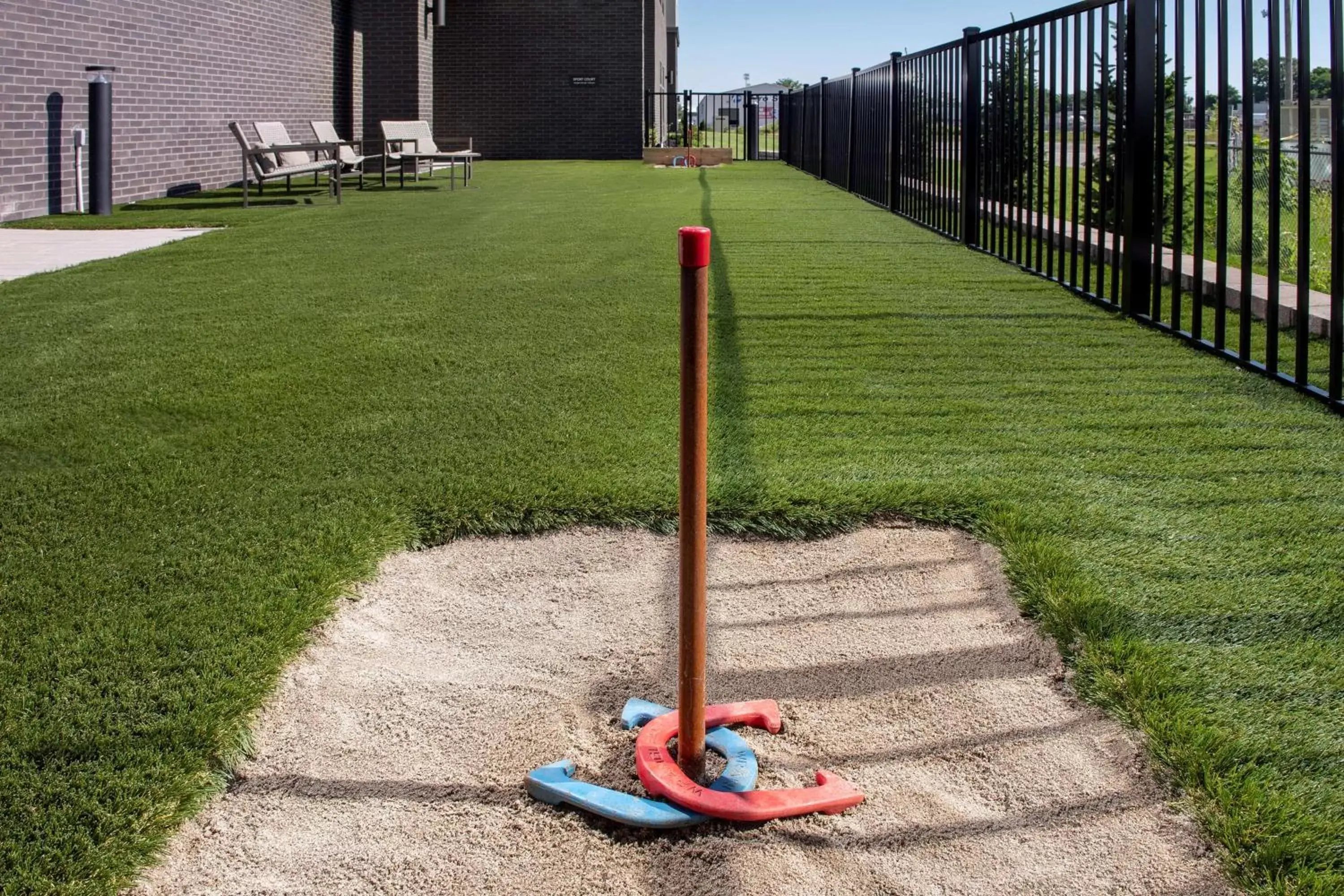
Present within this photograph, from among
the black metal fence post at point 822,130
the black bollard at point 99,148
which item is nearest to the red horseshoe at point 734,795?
the black bollard at point 99,148

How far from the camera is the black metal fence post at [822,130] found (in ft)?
70.3

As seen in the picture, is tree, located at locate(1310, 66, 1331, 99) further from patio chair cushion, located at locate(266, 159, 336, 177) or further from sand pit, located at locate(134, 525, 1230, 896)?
patio chair cushion, located at locate(266, 159, 336, 177)

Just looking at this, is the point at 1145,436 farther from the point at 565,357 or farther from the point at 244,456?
the point at 244,456

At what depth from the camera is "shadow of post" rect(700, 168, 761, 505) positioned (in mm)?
4074

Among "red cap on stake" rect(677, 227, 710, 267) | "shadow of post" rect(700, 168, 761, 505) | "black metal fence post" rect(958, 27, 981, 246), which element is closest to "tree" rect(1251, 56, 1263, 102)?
"shadow of post" rect(700, 168, 761, 505)

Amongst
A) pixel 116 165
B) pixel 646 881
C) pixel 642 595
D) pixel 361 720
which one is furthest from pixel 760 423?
pixel 116 165

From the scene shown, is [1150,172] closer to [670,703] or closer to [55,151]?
[670,703]

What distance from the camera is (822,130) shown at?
22.1 metres

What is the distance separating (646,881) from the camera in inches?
85.2

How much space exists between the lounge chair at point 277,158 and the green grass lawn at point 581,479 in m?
7.41

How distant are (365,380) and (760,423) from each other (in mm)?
1777

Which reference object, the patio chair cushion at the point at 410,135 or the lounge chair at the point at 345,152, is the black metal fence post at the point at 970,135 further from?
the patio chair cushion at the point at 410,135

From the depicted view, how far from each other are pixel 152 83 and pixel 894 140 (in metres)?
8.96

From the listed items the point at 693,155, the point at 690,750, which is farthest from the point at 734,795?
the point at 693,155
